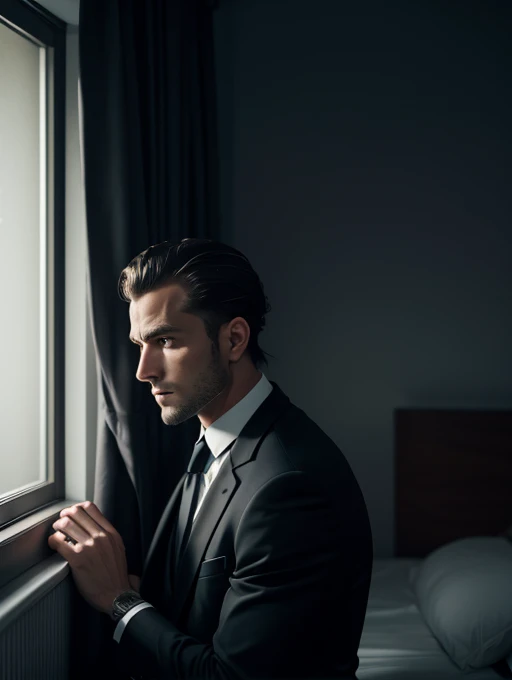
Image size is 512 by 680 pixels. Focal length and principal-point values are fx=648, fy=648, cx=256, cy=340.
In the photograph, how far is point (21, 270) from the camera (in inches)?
60.7

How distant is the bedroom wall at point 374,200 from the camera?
7.88 feet

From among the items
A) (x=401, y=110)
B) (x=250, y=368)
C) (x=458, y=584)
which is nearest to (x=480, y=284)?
(x=401, y=110)

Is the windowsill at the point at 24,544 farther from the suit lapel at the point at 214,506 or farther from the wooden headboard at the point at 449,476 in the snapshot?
the wooden headboard at the point at 449,476

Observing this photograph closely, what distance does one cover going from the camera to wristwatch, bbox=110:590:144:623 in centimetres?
114

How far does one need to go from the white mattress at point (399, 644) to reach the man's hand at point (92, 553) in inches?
25.5

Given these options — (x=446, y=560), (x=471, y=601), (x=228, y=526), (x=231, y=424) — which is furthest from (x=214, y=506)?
(x=446, y=560)

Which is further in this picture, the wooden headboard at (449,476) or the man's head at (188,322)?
the wooden headboard at (449,476)

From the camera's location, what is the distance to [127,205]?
4.92 feet

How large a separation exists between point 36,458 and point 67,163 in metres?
0.74

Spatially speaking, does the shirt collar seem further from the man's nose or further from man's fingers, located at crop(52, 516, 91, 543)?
man's fingers, located at crop(52, 516, 91, 543)

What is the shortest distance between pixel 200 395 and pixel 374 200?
4.94 ft

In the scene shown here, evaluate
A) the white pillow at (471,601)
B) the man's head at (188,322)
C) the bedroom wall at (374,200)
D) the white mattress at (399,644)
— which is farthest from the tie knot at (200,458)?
the bedroom wall at (374,200)

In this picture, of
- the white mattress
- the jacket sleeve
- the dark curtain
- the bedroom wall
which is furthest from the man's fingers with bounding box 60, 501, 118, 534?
the bedroom wall

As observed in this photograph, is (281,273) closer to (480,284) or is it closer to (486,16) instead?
(480,284)
